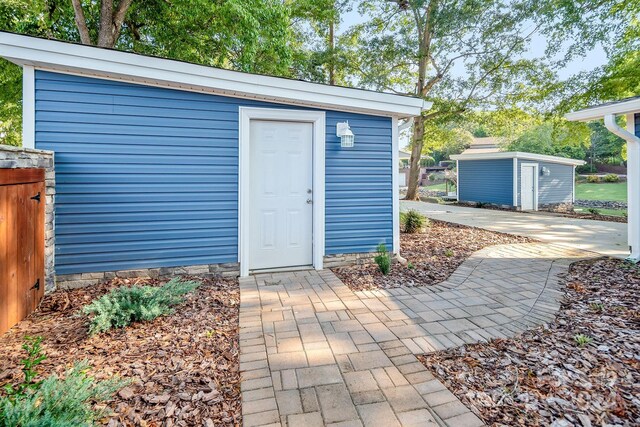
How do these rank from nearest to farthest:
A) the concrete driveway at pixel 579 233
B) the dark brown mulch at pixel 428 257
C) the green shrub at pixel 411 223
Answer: the dark brown mulch at pixel 428 257
the concrete driveway at pixel 579 233
the green shrub at pixel 411 223

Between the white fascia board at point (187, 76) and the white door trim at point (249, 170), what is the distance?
0.16 metres

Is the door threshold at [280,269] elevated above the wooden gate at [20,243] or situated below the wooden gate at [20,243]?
below

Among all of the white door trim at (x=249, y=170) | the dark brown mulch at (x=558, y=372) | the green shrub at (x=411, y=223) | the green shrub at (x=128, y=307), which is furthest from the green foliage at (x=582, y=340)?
the green shrub at (x=411, y=223)

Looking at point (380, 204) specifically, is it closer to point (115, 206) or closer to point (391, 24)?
point (115, 206)

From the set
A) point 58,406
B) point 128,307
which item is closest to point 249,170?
point 128,307

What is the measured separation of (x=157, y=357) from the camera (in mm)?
2184

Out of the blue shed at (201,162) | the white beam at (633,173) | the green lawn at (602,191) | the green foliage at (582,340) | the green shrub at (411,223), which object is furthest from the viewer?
the green lawn at (602,191)

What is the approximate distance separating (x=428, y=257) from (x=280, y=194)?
2.38 m

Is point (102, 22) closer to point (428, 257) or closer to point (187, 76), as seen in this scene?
point (187, 76)

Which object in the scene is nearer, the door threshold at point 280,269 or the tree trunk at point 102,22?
the door threshold at point 280,269

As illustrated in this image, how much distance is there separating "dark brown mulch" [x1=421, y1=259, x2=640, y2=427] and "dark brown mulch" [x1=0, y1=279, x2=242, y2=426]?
1295 millimetres

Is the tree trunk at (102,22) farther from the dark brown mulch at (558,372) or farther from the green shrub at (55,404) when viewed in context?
the dark brown mulch at (558,372)

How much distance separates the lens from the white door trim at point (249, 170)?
3959mm

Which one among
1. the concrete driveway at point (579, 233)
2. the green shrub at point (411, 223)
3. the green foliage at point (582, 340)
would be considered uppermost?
the green shrub at point (411, 223)
